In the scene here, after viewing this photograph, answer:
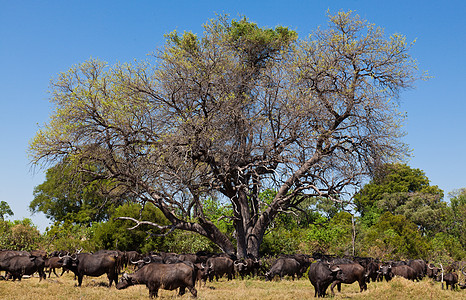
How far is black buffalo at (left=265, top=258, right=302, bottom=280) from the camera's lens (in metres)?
22.7

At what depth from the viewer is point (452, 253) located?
38.4m

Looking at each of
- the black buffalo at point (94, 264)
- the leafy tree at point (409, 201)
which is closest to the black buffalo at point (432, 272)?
the black buffalo at point (94, 264)

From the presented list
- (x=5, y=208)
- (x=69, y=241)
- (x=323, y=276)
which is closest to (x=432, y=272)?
(x=323, y=276)

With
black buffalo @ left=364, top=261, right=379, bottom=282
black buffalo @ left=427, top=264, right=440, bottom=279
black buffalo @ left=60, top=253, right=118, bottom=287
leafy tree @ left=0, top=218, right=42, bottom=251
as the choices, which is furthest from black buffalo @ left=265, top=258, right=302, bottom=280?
leafy tree @ left=0, top=218, right=42, bottom=251

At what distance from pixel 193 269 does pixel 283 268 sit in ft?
29.2

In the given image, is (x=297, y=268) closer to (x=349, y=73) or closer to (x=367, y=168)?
(x=367, y=168)

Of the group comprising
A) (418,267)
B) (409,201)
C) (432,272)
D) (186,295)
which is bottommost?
(186,295)

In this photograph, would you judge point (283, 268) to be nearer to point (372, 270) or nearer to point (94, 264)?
point (372, 270)

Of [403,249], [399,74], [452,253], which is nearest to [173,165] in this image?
[399,74]

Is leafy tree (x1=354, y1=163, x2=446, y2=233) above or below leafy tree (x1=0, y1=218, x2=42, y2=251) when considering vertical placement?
above

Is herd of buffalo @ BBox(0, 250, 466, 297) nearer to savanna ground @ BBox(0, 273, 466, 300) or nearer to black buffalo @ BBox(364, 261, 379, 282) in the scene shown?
black buffalo @ BBox(364, 261, 379, 282)

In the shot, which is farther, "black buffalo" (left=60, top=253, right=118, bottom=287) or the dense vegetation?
Answer: the dense vegetation

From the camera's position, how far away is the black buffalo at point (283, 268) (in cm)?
2273

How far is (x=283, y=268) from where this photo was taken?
75.0 feet
